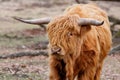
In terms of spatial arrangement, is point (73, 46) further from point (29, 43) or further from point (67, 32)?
point (29, 43)

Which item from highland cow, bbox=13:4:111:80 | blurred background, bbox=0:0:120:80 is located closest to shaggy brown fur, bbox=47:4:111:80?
highland cow, bbox=13:4:111:80

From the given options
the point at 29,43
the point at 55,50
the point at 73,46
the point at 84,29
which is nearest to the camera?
the point at 55,50

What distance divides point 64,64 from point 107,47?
6.85 ft

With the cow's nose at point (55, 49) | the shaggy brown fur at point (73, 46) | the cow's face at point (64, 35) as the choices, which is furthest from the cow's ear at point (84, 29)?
the cow's nose at point (55, 49)

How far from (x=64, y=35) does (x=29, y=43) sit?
10.2 m

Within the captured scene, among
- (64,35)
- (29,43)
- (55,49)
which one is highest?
(64,35)

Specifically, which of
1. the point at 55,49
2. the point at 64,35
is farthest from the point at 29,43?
the point at 55,49

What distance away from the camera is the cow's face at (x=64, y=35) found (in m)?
7.62

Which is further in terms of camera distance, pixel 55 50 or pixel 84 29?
pixel 84 29

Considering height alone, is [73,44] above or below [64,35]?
below

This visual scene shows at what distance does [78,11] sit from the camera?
873 cm

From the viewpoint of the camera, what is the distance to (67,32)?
25.7 ft

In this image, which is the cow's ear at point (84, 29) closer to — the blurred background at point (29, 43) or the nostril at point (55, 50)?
the nostril at point (55, 50)

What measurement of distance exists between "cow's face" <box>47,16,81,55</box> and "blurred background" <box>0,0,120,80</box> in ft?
11.6
